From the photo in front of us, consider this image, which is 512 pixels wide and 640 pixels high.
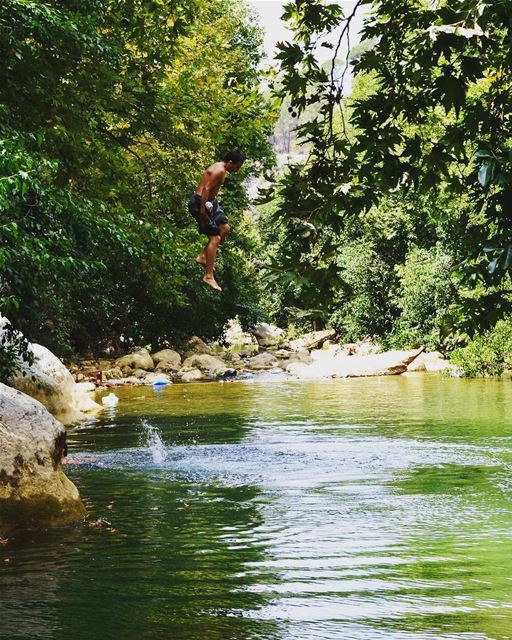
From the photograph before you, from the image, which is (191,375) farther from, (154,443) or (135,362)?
(154,443)

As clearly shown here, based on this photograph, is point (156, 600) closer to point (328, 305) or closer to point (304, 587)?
point (304, 587)

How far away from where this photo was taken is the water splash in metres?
15.5

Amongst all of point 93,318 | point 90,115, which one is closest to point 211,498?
point 90,115

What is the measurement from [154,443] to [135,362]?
752 inches

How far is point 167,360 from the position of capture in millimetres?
37344

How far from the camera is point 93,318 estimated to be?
37344 millimetres

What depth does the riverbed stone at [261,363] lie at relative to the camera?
40537mm

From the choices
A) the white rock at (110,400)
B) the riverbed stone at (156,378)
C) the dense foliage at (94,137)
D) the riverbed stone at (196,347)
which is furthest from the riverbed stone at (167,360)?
the dense foliage at (94,137)

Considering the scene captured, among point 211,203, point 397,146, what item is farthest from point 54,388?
point 397,146

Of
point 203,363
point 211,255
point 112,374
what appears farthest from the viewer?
point 203,363

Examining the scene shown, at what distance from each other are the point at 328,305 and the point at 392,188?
0.72m

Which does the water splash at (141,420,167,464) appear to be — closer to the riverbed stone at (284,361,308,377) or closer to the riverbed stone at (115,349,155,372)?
the riverbed stone at (115,349,155,372)

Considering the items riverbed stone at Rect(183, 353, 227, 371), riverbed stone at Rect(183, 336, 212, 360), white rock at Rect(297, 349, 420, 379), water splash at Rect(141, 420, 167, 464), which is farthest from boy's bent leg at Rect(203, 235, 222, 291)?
riverbed stone at Rect(183, 336, 212, 360)

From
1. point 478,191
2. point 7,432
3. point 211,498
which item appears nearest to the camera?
point 478,191
